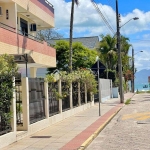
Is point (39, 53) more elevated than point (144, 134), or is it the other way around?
point (39, 53)

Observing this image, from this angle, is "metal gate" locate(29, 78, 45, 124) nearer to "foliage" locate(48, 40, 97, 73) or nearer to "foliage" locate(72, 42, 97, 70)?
"foliage" locate(48, 40, 97, 73)

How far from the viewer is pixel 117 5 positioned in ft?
111

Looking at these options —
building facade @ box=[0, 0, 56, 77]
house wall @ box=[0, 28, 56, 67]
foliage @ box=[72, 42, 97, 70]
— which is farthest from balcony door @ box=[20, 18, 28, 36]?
foliage @ box=[72, 42, 97, 70]

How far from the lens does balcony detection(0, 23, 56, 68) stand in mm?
19297

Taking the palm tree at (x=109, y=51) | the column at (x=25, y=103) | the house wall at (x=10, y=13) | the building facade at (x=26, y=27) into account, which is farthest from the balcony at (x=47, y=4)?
the palm tree at (x=109, y=51)

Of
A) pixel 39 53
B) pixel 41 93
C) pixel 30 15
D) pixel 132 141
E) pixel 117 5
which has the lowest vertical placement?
pixel 132 141

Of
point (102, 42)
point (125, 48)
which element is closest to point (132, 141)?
point (102, 42)

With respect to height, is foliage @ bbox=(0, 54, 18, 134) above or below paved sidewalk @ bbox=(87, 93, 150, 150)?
above

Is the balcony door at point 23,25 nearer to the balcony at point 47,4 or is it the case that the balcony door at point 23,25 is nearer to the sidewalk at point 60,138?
the balcony at point 47,4

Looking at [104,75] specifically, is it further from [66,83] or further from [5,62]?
[5,62]

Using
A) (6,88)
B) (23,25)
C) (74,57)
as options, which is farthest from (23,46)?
(74,57)

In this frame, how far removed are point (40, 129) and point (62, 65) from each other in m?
32.8

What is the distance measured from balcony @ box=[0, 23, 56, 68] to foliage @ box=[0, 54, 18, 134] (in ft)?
25.1

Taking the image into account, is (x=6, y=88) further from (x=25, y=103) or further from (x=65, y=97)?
(x=65, y=97)
